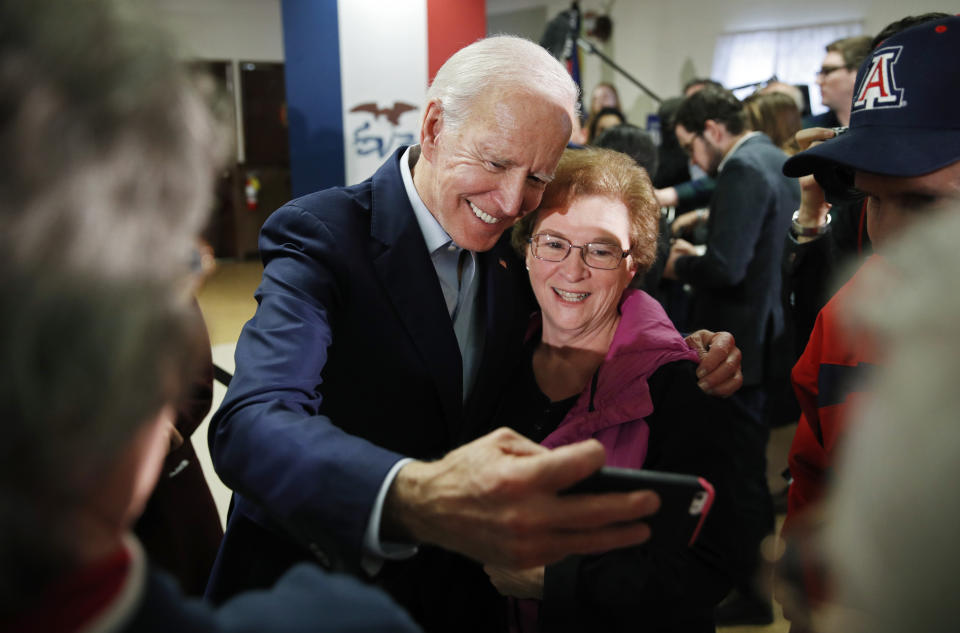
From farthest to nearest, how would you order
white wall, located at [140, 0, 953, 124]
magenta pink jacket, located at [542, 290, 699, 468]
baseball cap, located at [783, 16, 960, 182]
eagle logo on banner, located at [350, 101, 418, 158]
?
white wall, located at [140, 0, 953, 124], eagle logo on banner, located at [350, 101, 418, 158], magenta pink jacket, located at [542, 290, 699, 468], baseball cap, located at [783, 16, 960, 182]

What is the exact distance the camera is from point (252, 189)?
10.0 meters

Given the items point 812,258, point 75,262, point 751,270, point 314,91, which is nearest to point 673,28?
point 314,91

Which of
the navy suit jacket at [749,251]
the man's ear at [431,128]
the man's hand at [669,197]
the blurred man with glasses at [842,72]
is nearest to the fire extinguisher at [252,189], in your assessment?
the man's hand at [669,197]

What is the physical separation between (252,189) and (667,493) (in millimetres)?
10063

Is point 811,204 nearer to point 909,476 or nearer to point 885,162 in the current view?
point 885,162

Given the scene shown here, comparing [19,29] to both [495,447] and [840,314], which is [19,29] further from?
[840,314]

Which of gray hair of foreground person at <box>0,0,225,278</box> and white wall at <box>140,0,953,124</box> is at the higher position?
white wall at <box>140,0,953,124</box>

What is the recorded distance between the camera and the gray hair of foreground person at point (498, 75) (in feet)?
4.33

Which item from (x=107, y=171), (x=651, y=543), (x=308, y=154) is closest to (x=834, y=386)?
(x=651, y=543)

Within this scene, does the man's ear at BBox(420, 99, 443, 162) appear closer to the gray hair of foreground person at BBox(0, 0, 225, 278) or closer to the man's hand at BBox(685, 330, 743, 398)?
the man's hand at BBox(685, 330, 743, 398)

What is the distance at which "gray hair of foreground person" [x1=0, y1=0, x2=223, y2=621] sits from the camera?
16.6 inches

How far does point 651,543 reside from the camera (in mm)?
869

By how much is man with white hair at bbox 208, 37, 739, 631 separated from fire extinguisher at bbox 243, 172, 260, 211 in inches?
360

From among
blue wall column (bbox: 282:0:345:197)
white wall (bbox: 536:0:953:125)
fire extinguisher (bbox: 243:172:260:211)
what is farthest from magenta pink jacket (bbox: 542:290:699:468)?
fire extinguisher (bbox: 243:172:260:211)
